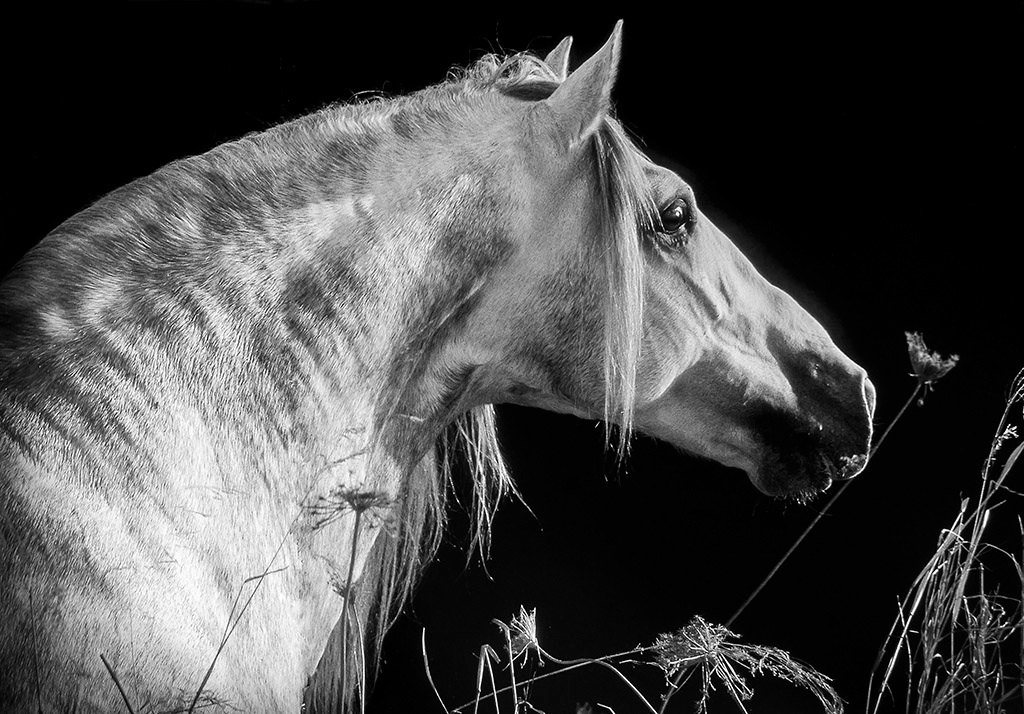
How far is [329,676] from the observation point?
3.05ft

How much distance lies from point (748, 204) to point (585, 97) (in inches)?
20.6

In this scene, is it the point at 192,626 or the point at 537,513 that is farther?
the point at 537,513

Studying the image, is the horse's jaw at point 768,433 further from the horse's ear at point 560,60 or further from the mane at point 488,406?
the horse's ear at point 560,60

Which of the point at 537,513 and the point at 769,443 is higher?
the point at 769,443

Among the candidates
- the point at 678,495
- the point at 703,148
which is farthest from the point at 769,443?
the point at 703,148

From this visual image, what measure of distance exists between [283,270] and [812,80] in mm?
777

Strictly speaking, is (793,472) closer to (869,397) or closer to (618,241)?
(869,397)

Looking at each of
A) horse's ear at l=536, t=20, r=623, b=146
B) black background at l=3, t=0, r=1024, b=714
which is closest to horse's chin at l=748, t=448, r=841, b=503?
black background at l=3, t=0, r=1024, b=714

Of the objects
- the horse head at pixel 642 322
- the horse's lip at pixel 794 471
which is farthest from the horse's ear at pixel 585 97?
the horse's lip at pixel 794 471

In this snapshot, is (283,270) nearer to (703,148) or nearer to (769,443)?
(769,443)

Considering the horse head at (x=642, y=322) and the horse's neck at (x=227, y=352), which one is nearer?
the horse's neck at (x=227, y=352)

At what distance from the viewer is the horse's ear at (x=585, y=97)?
2.45 feet

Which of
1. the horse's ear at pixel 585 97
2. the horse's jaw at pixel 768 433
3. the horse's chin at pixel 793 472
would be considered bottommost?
the horse's chin at pixel 793 472

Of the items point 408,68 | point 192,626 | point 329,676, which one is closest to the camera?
point 192,626
